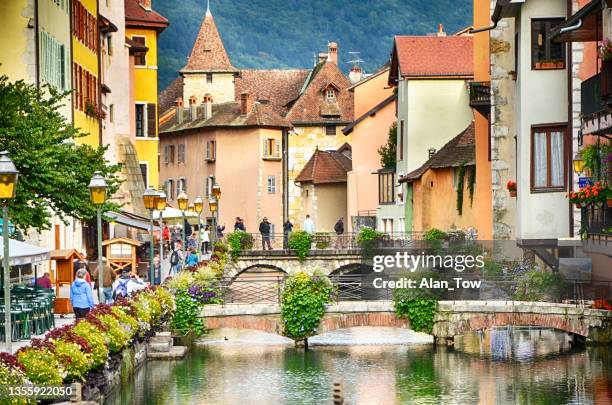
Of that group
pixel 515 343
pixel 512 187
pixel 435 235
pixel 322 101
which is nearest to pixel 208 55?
pixel 322 101

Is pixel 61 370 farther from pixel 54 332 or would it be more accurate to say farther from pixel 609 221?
pixel 609 221

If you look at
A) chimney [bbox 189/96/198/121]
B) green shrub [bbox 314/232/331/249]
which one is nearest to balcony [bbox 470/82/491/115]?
green shrub [bbox 314/232/331/249]

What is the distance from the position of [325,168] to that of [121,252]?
56.0 metres

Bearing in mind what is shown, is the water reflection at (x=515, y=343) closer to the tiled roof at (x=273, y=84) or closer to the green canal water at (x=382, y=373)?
the green canal water at (x=382, y=373)

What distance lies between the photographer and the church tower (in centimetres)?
13300

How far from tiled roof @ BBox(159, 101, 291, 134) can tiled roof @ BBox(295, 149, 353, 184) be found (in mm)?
4680

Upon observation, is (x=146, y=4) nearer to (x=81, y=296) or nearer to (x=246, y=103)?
(x=246, y=103)

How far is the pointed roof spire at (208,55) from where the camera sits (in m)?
134

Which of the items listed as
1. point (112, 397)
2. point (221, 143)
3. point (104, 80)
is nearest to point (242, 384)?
point (112, 397)

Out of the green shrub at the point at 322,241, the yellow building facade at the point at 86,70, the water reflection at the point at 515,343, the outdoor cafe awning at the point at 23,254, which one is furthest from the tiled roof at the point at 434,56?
the outdoor cafe awning at the point at 23,254

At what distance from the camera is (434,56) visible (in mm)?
78375

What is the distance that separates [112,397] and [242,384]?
5.49 meters

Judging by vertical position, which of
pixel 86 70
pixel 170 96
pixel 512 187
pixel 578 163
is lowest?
pixel 512 187

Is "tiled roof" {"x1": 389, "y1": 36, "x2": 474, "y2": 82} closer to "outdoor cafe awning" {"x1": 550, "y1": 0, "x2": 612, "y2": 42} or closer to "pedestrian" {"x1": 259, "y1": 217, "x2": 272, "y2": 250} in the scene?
"pedestrian" {"x1": 259, "y1": 217, "x2": 272, "y2": 250}
